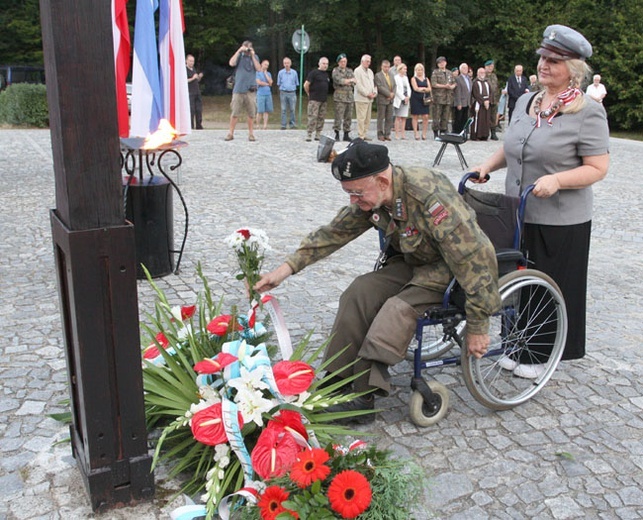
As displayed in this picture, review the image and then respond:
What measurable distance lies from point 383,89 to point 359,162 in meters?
A: 13.5

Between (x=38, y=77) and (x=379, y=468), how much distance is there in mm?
27391

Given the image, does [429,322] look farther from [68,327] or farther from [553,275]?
[68,327]

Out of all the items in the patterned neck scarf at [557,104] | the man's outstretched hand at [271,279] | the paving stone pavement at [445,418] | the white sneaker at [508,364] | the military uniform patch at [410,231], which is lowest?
the paving stone pavement at [445,418]

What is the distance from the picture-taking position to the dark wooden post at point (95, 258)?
227 cm

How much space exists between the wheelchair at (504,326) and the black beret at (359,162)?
0.64 metres

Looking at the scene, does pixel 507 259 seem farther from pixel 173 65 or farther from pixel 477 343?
A: pixel 173 65

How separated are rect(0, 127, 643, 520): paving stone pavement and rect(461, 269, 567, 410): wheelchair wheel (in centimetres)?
14

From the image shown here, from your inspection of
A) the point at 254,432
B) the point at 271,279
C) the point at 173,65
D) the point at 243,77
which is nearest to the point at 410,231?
the point at 271,279

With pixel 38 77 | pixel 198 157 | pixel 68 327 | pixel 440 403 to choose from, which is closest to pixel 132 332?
pixel 68 327

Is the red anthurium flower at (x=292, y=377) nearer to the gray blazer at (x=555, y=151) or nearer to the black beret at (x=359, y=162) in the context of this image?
the black beret at (x=359, y=162)

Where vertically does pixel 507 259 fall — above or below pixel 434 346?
above

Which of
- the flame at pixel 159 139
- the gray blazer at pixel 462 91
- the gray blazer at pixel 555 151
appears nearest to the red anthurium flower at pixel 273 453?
the gray blazer at pixel 555 151

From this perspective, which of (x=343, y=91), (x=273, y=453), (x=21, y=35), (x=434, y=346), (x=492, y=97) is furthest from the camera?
(x=21, y=35)

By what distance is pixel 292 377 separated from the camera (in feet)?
9.23
